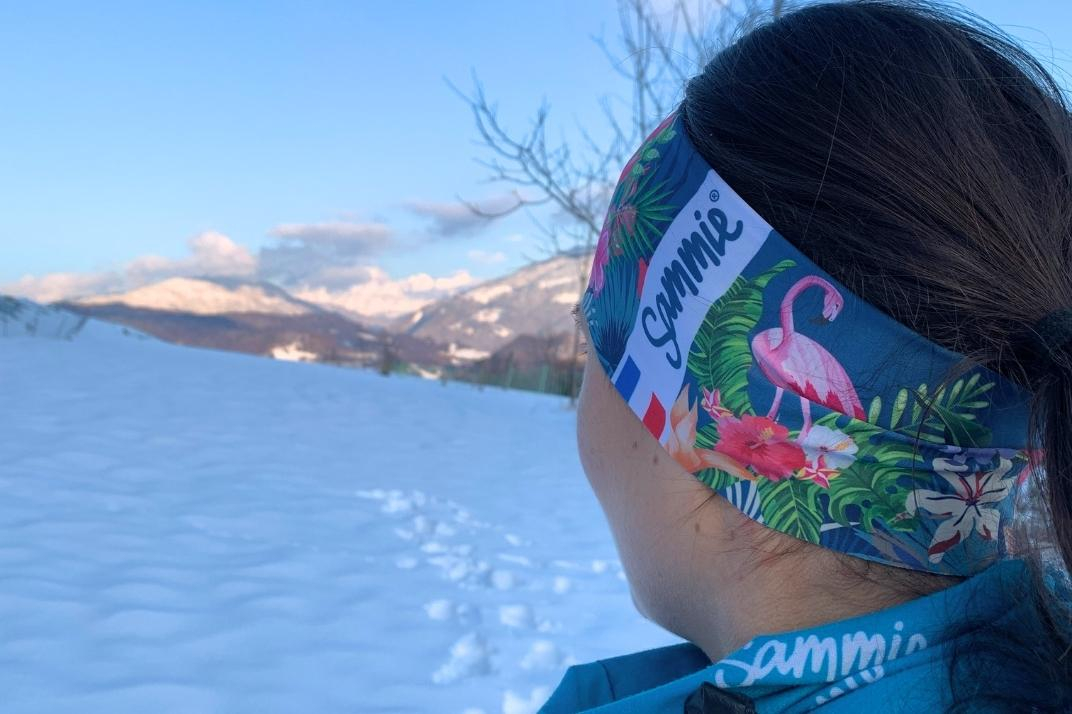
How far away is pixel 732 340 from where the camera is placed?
2.80ft

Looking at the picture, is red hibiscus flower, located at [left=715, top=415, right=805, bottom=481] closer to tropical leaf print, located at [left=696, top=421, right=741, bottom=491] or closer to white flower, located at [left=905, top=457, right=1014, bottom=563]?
tropical leaf print, located at [left=696, top=421, right=741, bottom=491]

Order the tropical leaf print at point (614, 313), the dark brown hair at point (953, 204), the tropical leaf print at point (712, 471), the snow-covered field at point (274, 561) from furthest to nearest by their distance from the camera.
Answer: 1. the snow-covered field at point (274, 561)
2. the tropical leaf print at point (614, 313)
3. the tropical leaf print at point (712, 471)
4. the dark brown hair at point (953, 204)

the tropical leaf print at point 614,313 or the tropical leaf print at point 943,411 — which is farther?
the tropical leaf print at point 614,313

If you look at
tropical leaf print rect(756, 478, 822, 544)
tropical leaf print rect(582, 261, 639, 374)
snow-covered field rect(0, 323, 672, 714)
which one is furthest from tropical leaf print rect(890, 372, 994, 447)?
snow-covered field rect(0, 323, 672, 714)

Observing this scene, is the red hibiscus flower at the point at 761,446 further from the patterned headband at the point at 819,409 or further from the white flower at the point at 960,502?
the white flower at the point at 960,502

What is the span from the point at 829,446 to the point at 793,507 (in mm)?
73

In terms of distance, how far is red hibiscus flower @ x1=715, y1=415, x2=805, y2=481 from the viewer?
0.83 metres

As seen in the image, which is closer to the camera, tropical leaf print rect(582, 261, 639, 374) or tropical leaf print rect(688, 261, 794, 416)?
tropical leaf print rect(688, 261, 794, 416)

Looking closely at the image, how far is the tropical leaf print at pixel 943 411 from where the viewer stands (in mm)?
775

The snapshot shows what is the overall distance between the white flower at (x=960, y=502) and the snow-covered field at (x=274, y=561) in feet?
6.49

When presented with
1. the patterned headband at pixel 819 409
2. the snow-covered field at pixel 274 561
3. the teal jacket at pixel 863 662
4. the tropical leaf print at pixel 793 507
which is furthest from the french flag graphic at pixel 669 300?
the snow-covered field at pixel 274 561

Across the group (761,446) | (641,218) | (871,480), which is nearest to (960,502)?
(871,480)

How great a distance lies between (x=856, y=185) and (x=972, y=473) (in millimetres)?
307

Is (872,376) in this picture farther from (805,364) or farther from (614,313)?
(614,313)
